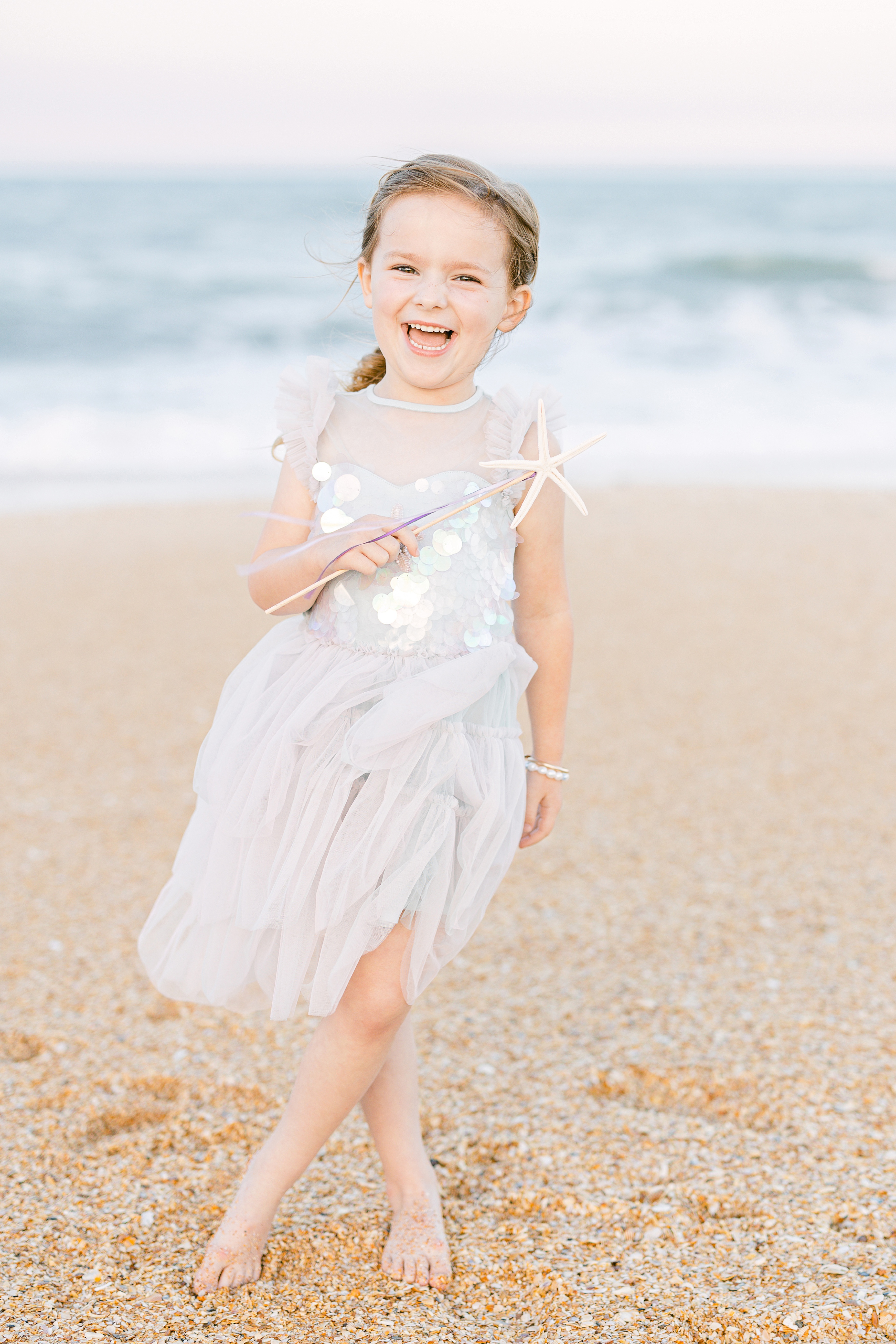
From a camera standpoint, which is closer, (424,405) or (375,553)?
(375,553)

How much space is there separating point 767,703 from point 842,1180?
2670 millimetres

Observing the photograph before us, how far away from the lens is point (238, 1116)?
233 centimetres

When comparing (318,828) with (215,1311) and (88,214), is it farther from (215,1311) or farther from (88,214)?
(88,214)

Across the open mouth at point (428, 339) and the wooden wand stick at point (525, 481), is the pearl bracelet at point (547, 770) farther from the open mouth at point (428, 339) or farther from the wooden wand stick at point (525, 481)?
the open mouth at point (428, 339)

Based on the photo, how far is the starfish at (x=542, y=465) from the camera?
1771mm

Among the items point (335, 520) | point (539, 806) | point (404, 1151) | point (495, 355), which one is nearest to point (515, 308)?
point (495, 355)

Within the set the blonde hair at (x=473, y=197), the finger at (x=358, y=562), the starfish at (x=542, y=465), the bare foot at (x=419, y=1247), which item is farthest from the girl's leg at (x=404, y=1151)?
the blonde hair at (x=473, y=197)

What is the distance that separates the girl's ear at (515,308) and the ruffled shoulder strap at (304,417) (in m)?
0.22

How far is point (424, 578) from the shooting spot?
1819 millimetres

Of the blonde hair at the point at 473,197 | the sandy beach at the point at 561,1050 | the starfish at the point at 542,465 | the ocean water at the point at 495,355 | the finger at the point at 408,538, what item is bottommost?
the sandy beach at the point at 561,1050

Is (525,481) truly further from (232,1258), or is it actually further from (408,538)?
(232,1258)

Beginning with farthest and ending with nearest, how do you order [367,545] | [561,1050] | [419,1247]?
1. [561,1050]
2. [419,1247]
3. [367,545]

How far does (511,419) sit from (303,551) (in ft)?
1.27

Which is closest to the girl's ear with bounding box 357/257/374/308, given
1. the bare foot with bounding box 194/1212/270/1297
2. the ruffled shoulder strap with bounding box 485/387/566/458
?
the ruffled shoulder strap with bounding box 485/387/566/458
